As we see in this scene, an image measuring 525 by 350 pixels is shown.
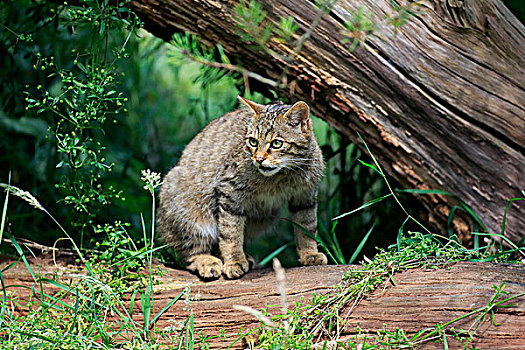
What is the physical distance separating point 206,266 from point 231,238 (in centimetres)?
25

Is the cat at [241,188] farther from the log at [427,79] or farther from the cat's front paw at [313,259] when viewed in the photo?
the log at [427,79]

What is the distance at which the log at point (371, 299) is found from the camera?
7.87ft

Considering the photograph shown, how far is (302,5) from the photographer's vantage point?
3262mm

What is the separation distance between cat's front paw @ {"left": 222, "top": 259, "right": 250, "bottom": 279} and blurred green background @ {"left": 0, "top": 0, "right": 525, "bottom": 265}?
0.73m

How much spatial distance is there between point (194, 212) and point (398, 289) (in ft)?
4.99

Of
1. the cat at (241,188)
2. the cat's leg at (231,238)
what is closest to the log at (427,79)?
the cat at (241,188)

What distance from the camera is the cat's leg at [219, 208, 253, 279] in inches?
135

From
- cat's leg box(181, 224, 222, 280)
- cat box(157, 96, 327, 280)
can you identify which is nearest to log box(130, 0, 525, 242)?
cat box(157, 96, 327, 280)

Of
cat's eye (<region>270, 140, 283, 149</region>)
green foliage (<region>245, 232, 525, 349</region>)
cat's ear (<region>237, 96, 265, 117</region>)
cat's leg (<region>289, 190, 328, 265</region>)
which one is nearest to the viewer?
green foliage (<region>245, 232, 525, 349</region>)

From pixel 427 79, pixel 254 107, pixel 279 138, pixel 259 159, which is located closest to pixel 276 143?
pixel 279 138

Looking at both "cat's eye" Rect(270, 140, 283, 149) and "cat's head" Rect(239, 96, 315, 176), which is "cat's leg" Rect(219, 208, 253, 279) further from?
"cat's eye" Rect(270, 140, 283, 149)

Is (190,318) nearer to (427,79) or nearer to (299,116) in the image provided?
(299,116)

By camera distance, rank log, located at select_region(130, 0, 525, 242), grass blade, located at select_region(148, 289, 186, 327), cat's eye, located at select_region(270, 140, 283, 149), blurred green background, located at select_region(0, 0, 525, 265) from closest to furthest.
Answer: grass blade, located at select_region(148, 289, 186, 327)
log, located at select_region(130, 0, 525, 242)
cat's eye, located at select_region(270, 140, 283, 149)
blurred green background, located at select_region(0, 0, 525, 265)

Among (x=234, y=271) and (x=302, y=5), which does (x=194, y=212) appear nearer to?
(x=234, y=271)
